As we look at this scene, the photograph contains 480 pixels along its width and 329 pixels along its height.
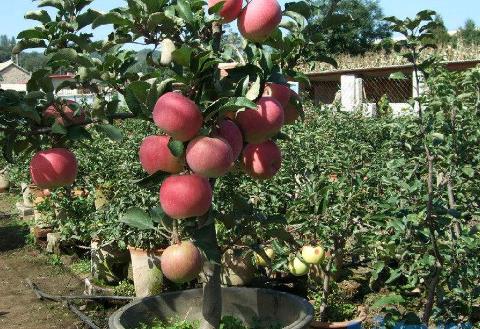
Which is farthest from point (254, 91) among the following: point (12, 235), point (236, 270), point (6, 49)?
point (6, 49)

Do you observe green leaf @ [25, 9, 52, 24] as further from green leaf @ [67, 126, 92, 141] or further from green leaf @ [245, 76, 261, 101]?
green leaf @ [245, 76, 261, 101]

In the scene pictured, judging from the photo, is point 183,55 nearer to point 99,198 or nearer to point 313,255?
point 313,255

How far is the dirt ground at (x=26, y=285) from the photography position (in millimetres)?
4121

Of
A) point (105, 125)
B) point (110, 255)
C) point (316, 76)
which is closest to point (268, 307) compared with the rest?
point (105, 125)

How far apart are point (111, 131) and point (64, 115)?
138 mm

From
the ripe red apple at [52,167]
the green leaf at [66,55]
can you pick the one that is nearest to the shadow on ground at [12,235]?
the ripe red apple at [52,167]

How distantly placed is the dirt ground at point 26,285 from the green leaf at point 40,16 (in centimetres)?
263

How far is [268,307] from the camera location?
2371 mm

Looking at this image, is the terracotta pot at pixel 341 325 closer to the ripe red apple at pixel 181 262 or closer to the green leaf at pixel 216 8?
the ripe red apple at pixel 181 262

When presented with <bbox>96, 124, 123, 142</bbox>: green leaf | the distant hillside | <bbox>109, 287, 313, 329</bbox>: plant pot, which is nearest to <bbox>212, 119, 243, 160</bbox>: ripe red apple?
<bbox>96, 124, 123, 142</bbox>: green leaf

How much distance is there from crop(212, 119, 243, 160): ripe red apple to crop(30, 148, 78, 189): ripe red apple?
469 millimetres

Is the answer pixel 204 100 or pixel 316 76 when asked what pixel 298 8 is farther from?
pixel 316 76

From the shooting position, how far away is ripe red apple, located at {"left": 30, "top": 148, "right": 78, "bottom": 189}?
167cm

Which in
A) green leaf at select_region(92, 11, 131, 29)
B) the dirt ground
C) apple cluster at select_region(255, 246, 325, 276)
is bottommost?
the dirt ground
